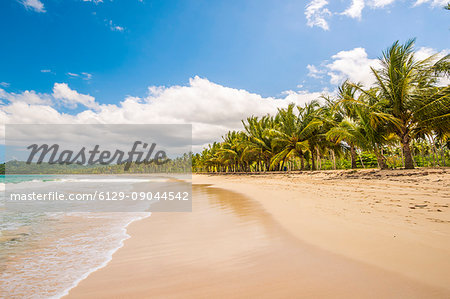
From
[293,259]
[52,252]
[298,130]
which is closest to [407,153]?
[298,130]

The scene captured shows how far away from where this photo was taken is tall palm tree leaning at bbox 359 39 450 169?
10.2 m

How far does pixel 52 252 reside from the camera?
11.3ft

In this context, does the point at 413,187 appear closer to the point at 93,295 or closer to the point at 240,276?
the point at 240,276

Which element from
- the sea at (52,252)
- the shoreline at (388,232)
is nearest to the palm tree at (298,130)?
the shoreline at (388,232)

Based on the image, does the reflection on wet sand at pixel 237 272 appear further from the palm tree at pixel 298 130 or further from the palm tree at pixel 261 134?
the palm tree at pixel 261 134

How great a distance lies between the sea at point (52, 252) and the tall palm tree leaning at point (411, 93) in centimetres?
1338

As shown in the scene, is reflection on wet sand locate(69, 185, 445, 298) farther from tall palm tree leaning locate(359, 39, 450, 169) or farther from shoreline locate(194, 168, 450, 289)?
tall palm tree leaning locate(359, 39, 450, 169)

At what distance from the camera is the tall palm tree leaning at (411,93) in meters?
10.2

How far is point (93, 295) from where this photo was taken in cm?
204

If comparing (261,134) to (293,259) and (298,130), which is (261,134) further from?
(293,259)

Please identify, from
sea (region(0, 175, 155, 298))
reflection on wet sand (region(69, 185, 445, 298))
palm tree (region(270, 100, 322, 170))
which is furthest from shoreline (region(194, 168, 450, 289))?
palm tree (region(270, 100, 322, 170))

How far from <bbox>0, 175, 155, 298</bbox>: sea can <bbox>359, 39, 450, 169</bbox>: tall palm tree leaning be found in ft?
43.9

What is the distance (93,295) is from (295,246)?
233 cm

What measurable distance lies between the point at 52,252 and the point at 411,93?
14.8 m
